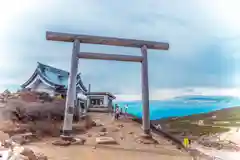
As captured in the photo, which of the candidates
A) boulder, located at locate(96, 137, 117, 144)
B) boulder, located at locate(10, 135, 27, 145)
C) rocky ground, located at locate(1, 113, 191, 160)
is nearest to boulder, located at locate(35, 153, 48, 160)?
rocky ground, located at locate(1, 113, 191, 160)

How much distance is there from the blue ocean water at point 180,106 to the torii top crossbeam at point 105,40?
355 mm

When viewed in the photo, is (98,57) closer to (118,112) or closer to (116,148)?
(118,112)

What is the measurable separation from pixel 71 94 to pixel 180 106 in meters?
0.67

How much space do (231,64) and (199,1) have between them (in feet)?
1.52

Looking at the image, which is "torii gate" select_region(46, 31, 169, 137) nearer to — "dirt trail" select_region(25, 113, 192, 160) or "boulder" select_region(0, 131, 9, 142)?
"dirt trail" select_region(25, 113, 192, 160)

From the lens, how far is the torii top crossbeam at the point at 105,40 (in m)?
1.39

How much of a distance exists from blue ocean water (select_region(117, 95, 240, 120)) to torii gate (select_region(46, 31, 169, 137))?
1.8 inches

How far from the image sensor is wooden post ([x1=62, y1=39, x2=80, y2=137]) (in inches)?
52.1

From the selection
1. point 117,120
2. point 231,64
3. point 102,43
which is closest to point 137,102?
point 117,120

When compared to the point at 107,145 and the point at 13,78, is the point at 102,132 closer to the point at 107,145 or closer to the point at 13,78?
the point at 107,145

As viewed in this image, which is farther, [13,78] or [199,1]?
[199,1]

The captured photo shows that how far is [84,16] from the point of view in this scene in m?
1.37

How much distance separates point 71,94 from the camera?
1.39 metres

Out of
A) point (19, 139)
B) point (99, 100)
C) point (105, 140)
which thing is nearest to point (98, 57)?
point (99, 100)
